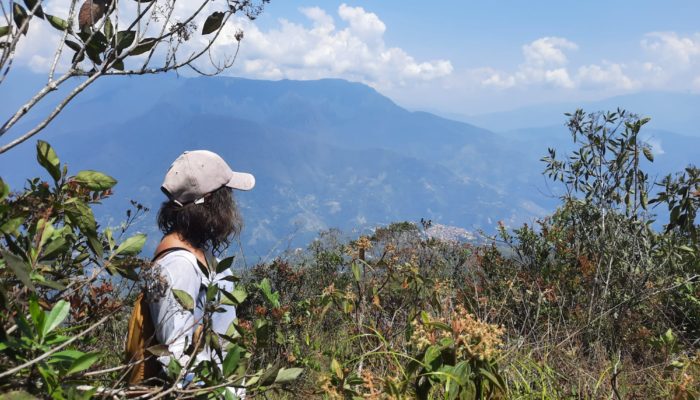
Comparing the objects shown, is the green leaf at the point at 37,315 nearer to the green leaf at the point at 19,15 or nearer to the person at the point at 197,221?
the green leaf at the point at 19,15

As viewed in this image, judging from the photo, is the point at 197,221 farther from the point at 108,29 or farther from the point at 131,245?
the point at 108,29

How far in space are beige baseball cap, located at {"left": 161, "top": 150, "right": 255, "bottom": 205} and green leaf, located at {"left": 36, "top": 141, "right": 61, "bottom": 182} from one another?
110 cm

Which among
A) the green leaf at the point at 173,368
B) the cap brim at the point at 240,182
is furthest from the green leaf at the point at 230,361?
the cap brim at the point at 240,182

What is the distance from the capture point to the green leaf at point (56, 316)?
1118 millimetres

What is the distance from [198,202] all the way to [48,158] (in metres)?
1.17

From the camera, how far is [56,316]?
1.15 m

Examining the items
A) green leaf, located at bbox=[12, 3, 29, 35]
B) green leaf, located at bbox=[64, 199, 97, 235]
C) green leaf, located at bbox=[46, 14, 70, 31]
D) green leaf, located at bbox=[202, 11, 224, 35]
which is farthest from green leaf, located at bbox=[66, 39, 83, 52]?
green leaf, located at bbox=[64, 199, 97, 235]

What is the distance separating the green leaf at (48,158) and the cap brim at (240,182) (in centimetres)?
132

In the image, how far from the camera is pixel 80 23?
154 cm

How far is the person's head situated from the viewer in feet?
7.86

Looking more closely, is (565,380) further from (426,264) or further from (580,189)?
(426,264)

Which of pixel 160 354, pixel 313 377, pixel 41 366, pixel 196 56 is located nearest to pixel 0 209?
pixel 41 366

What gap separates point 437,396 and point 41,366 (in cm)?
171

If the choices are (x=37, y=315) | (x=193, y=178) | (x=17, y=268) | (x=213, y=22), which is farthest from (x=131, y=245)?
(x=193, y=178)
